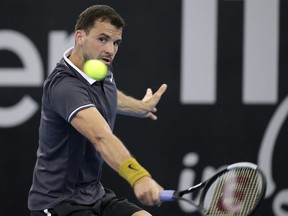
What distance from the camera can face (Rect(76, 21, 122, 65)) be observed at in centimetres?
435

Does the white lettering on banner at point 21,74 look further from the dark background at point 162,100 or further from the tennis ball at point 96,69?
the tennis ball at point 96,69

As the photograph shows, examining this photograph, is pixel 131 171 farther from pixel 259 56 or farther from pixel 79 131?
pixel 259 56

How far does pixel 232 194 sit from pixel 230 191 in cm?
2

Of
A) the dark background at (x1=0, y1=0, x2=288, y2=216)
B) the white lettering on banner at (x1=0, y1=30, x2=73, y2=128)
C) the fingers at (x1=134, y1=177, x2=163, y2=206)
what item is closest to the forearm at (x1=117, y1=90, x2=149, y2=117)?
the dark background at (x1=0, y1=0, x2=288, y2=216)

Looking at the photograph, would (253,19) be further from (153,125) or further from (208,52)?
(153,125)

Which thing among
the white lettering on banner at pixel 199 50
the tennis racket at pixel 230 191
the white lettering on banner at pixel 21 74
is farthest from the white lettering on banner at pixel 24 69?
the tennis racket at pixel 230 191

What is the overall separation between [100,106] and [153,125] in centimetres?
187

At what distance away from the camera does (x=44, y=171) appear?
4.24 meters

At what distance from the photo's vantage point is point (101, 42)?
14.3 ft

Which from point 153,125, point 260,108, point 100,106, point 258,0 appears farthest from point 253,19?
point 100,106

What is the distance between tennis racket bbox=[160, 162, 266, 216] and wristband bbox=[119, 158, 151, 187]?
34 cm

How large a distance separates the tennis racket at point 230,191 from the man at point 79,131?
0.38m

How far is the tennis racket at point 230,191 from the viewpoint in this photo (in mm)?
3945

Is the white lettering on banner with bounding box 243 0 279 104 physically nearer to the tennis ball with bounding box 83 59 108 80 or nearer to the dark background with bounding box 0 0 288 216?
the dark background with bounding box 0 0 288 216
